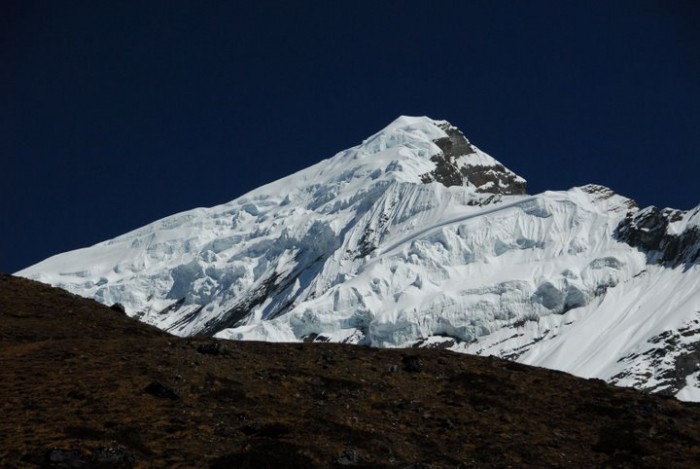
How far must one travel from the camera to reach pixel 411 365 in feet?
144

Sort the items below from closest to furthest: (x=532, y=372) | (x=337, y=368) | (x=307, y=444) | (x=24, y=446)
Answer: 1. (x=24, y=446)
2. (x=307, y=444)
3. (x=337, y=368)
4. (x=532, y=372)

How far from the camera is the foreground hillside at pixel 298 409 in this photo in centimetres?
3133

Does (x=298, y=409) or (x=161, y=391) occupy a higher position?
(x=161, y=391)

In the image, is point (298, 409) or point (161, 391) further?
point (298, 409)

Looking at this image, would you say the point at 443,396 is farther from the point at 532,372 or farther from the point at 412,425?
the point at 532,372

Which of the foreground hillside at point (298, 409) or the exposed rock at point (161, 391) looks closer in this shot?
the foreground hillside at point (298, 409)

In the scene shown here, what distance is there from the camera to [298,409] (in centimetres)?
3628

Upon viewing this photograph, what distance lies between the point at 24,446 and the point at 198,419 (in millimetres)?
5939

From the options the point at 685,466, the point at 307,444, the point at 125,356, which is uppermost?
the point at 125,356

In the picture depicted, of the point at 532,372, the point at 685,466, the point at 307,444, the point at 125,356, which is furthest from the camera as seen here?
the point at 532,372

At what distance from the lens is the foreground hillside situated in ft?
103

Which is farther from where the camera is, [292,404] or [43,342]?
[43,342]

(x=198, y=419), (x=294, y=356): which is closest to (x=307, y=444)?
(x=198, y=419)

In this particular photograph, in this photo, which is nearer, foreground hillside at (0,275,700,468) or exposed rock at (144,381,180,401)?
foreground hillside at (0,275,700,468)
